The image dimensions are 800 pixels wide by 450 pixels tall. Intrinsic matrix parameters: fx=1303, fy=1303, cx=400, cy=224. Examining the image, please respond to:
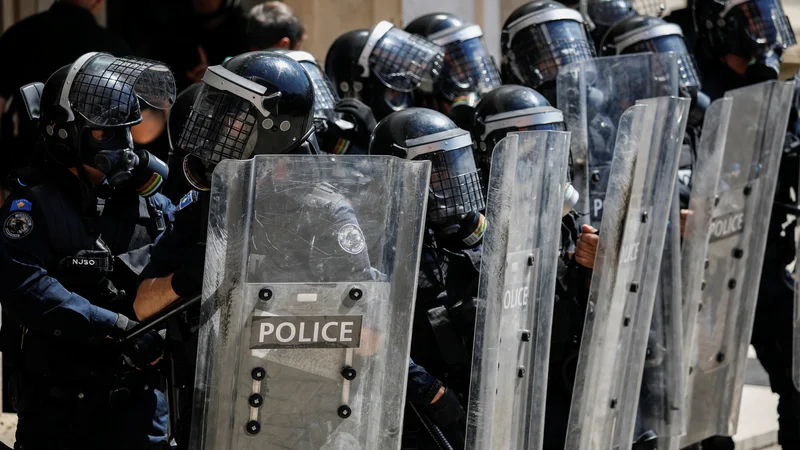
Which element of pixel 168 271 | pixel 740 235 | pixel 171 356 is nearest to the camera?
pixel 168 271

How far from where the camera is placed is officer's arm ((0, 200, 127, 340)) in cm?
359

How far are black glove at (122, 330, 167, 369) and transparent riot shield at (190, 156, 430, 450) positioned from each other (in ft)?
2.44

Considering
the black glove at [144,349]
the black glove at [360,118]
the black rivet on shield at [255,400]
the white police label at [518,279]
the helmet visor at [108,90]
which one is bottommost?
the black glove at [144,349]

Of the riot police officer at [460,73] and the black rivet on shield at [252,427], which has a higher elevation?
the riot police officer at [460,73]

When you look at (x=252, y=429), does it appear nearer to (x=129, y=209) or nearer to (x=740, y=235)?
(x=129, y=209)

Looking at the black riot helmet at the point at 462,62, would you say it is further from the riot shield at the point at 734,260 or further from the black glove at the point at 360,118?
the riot shield at the point at 734,260

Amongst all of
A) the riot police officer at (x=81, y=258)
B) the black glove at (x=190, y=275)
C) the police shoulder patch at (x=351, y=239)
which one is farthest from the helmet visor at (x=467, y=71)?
the police shoulder patch at (x=351, y=239)

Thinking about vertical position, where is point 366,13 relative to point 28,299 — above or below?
above

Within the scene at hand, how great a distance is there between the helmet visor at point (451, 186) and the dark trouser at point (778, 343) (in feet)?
7.04

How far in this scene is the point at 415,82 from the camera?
17.5ft

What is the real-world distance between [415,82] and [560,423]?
5.35ft

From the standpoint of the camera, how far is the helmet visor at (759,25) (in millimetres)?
6035

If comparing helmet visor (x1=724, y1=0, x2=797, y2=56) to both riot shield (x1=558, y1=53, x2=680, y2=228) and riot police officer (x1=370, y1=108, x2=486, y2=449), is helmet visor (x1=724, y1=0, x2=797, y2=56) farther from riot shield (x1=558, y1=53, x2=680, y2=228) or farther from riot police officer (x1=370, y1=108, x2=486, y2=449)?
riot police officer (x1=370, y1=108, x2=486, y2=449)

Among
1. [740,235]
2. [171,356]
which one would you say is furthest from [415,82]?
[171,356]
